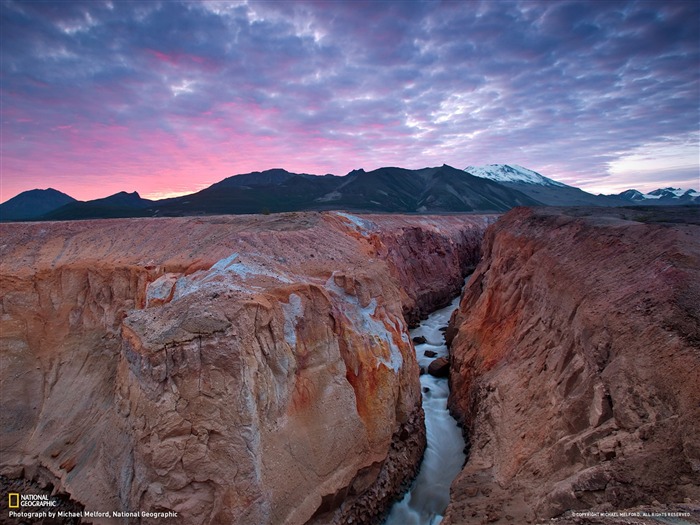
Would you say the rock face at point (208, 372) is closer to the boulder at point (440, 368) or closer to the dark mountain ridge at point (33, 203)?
the boulder at point (440, 368)

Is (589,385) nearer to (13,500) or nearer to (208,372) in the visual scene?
(208,372)

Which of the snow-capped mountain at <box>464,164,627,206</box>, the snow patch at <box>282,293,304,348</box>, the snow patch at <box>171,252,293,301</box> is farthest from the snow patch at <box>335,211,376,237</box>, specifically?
the snow-capped mountain at <box>464,164,627,206</box>

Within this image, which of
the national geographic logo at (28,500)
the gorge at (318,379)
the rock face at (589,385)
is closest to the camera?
the rock face at (589,385)

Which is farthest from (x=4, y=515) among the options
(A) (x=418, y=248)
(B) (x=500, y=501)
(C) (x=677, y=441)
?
(A) (x=418, y=248)

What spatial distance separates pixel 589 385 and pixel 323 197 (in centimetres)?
10365

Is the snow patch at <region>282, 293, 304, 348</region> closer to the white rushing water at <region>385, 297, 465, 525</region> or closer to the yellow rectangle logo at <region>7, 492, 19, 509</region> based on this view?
the white rushing water at <region>385, 297, 465, 525</region>

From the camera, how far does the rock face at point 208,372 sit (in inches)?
315

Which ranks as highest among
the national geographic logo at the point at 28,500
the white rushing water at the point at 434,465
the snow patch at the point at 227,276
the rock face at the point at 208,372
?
the snow patch at the point at 227,276

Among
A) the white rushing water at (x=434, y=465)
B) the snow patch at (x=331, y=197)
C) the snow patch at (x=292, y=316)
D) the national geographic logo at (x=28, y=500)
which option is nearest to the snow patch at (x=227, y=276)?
the snow patch at (x=292, y=316)

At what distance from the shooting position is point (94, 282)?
549 inches

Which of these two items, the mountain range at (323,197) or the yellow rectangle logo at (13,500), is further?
the mountain range at (323,197)

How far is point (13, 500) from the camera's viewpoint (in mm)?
10281

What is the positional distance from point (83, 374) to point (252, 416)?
8118 mm

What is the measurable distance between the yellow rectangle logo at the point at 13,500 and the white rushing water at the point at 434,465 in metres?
10.0
